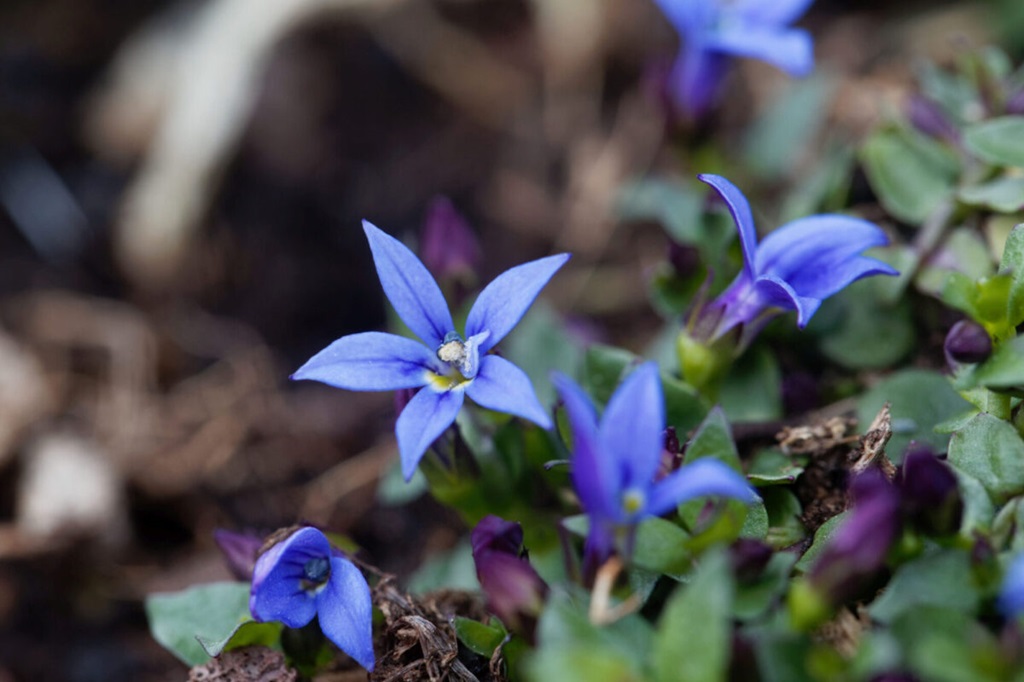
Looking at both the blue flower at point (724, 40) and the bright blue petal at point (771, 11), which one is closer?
the blue flower at point (724, 40)

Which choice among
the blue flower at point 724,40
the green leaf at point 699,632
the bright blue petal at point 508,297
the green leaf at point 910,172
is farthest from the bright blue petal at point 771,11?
the green leaf at point 699,632

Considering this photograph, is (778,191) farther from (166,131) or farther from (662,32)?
(166,131)

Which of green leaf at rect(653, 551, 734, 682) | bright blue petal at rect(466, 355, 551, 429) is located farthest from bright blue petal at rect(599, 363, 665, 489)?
green leaf at rect(653, 551, 734, 682)

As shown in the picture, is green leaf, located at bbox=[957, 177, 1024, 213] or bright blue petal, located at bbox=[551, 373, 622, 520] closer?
bright blue petal, located at bbox=[551, 373, 622, 520]

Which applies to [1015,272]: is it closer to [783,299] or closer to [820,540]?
[783,299]

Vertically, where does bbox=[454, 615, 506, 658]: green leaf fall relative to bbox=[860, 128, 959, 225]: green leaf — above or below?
below

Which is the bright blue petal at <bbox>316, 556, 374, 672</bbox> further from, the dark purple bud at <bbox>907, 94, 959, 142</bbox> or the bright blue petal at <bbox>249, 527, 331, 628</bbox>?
the dark purple bud at <bbox>907, 94, 959, 142</bbox>

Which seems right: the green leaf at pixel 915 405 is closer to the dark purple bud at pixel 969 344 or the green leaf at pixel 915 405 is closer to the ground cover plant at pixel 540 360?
the ground cover plant at pixel 540 360
